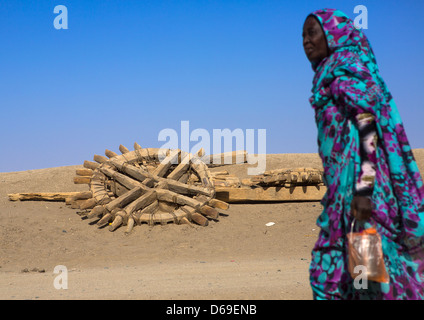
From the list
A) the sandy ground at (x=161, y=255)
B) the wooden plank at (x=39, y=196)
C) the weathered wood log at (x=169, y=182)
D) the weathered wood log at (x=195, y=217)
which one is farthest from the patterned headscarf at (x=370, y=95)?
the wooden plank at (x=39, y=196)

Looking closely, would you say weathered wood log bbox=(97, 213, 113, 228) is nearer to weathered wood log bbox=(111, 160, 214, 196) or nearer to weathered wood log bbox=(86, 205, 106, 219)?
weathered wood log bbox=(86, 205, 106, 219)

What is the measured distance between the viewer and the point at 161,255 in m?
8.59

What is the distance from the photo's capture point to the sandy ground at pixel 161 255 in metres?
5.54

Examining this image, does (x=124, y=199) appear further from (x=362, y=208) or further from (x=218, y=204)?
(x=362, y=208)

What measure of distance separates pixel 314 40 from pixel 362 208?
129 centimetres

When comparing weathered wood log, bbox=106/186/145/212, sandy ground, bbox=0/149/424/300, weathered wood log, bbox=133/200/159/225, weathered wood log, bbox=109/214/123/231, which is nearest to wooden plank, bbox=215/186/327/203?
sandy ground, bbox=0/149/424/300

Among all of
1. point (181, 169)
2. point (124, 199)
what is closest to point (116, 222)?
point (124, 199)

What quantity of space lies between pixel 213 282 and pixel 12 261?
4551mm

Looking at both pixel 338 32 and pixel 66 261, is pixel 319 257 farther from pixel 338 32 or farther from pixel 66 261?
pixel 66 261

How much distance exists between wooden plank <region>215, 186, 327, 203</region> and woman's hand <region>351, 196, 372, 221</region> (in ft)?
27.0

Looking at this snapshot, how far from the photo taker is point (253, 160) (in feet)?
47.1

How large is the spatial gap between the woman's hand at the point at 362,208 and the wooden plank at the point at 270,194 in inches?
324

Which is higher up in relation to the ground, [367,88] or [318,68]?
[318,68]
